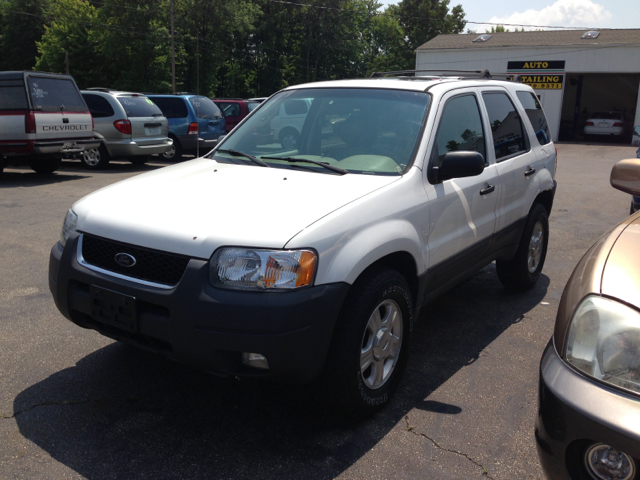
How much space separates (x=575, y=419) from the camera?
1.92 m

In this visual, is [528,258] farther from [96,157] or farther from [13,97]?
[96,157]

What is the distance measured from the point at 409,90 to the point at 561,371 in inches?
94.1

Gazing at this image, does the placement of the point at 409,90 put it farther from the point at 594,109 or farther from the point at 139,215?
the point at 594,109

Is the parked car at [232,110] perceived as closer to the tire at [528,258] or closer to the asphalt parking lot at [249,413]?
the asphalt parking lot at [249,413]

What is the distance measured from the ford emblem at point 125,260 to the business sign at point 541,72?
110 feet

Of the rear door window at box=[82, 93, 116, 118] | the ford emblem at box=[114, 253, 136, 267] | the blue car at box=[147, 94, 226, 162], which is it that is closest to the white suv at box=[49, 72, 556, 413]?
the ford emblem at box=[114, 253, 136, 267]

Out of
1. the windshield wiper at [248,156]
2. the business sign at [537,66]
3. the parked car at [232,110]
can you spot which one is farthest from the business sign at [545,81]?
the windshield wiper at [248,156]

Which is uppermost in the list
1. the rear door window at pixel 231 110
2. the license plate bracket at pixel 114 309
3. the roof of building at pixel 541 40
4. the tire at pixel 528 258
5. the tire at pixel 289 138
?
the roof of building at pixel 541 40

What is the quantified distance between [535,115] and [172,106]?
12.4 metres

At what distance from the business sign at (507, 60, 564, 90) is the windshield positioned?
31.6 meters

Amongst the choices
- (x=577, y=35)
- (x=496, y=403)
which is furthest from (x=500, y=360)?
(x=577, y=35)

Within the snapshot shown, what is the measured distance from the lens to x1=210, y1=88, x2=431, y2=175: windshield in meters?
3.57

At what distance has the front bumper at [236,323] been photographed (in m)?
2.56

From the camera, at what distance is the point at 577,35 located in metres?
34.9
